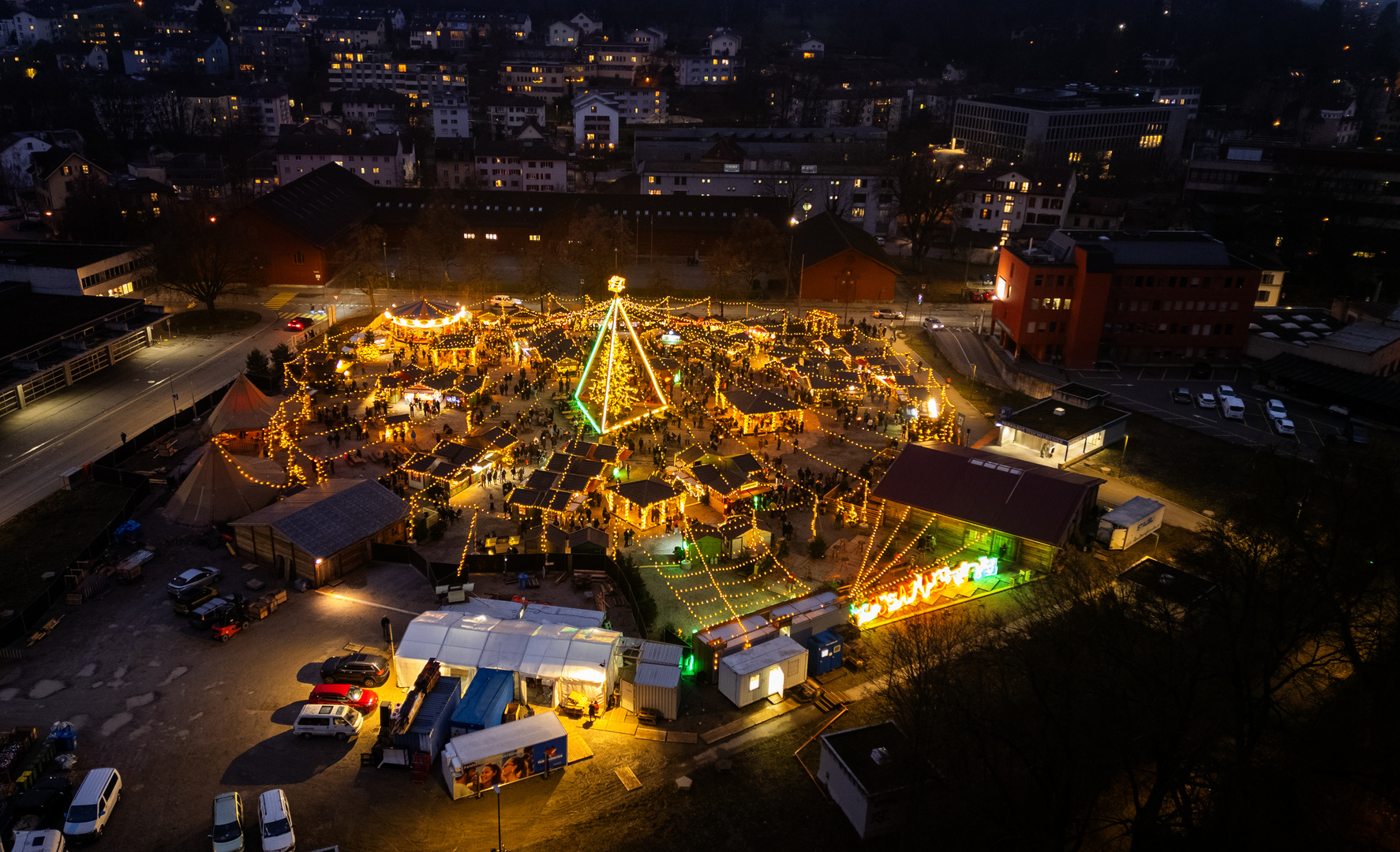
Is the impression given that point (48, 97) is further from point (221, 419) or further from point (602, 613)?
point (602, 613)

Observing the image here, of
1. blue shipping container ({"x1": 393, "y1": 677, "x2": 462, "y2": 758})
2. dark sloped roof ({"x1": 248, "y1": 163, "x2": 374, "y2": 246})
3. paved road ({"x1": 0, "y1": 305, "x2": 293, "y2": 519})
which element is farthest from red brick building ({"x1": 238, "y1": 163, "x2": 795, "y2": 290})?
blue shipping container ({"x1": 393, "y1": 677, "x2": 462, "y2": 758})

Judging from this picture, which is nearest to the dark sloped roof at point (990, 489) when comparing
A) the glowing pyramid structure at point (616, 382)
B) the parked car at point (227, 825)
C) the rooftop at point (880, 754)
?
the rooftop at point (880, 754)

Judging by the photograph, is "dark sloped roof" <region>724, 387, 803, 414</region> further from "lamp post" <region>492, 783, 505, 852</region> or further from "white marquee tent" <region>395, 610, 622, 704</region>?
"lamp post" <region>492, 783, 505, 852</region>

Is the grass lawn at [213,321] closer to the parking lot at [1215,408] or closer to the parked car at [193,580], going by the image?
the parked car at [193,580]

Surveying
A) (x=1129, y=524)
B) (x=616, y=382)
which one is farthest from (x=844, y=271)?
(x=1129, y=524)

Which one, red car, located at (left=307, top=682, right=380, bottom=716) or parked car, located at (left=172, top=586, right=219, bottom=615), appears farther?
parked car, located at (left=172, top=586, right=219, bottom=615)

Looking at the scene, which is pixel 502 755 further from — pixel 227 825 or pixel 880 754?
pixel 880 754
